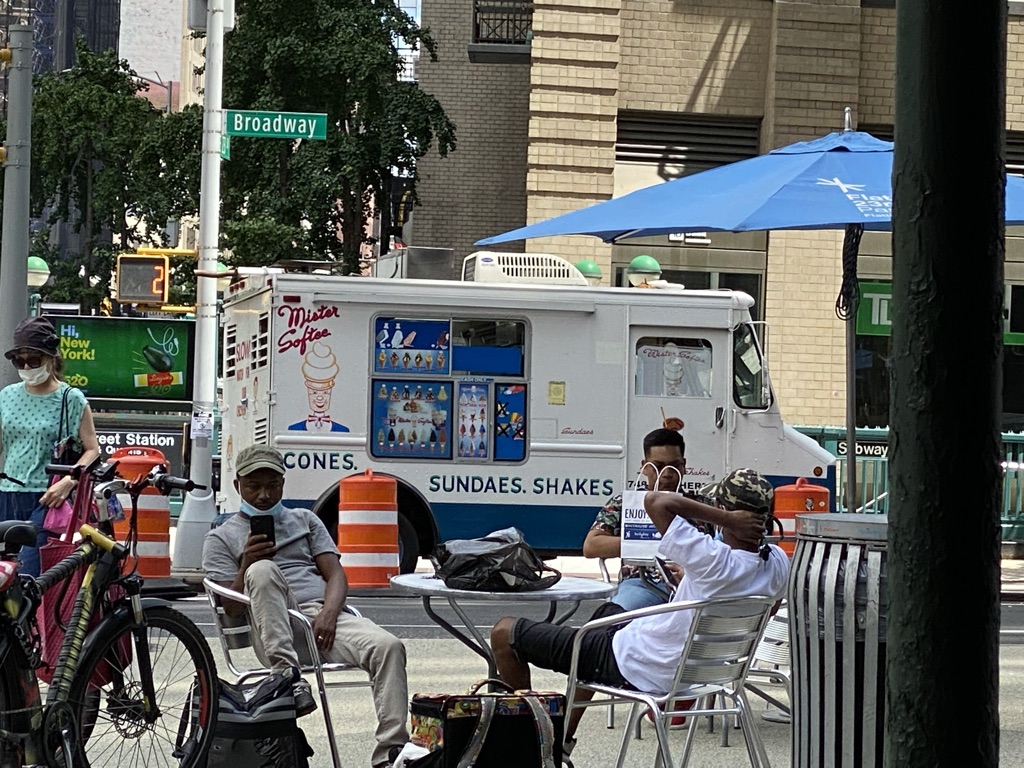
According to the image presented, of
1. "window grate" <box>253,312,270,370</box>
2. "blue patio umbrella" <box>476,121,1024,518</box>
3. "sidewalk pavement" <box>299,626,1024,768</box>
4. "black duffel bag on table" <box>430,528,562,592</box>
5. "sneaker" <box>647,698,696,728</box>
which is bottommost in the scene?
"sidewalk pavement" <box>299,626,1024,768</box>

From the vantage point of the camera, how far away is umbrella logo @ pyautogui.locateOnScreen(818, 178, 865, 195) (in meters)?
8.49

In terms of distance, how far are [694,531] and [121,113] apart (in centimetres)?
3850

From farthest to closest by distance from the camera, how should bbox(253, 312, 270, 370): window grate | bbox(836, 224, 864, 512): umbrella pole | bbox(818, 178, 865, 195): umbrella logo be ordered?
bbox(253, 312, 270, 370): window grate < bbox(836, 224, 864, 512): umbrella pole < bbox(818, 178, 865, 195): umbrella logo

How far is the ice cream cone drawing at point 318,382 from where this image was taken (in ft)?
46.5

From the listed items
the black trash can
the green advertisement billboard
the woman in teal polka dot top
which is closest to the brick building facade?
the green advertisement billboard

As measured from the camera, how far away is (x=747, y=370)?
1474 centimetres

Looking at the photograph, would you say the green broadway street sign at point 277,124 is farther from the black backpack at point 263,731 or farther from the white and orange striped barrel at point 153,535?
the black backpack at point 263,731

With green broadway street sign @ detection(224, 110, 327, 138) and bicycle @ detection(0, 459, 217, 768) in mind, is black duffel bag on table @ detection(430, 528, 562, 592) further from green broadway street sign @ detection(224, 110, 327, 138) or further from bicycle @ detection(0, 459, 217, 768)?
green broadway street sign @ detection(224, 110, 327, 138)

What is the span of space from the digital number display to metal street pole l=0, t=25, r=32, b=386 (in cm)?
157

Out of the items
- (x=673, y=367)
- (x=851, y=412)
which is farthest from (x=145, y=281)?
(x=851, y=412)

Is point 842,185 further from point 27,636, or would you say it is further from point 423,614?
point 423,614

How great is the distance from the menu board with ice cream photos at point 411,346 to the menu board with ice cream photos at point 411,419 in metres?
0.12

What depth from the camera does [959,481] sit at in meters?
3.07

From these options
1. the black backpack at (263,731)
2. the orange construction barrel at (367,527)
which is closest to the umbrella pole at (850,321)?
the black backpack at (263,731)
